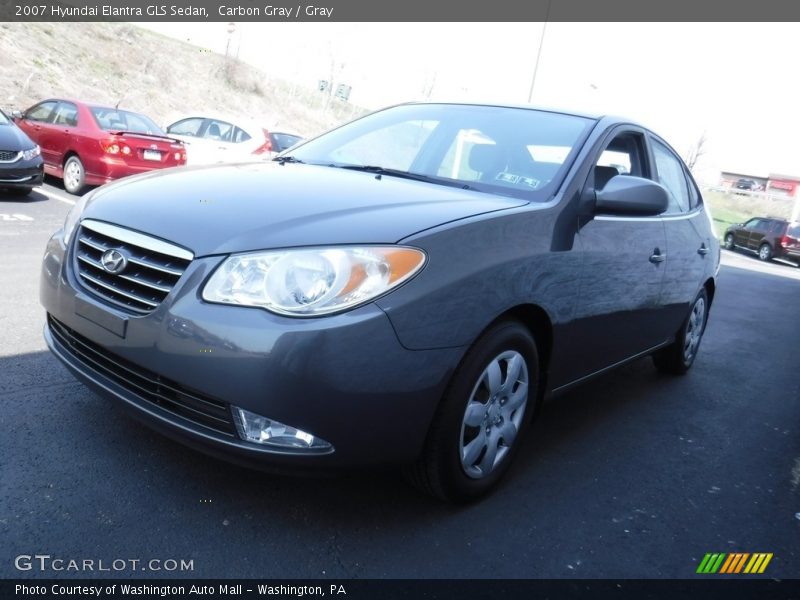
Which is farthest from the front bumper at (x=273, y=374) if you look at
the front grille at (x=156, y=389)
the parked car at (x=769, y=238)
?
the parked car at (x=769, y=238)

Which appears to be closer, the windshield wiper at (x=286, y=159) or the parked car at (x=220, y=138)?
the windshield wiper at (x=286, y=159)

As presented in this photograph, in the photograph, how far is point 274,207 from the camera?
2.42 meters

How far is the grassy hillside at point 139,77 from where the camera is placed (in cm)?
2498

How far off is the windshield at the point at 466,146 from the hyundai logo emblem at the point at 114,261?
1.37 meters

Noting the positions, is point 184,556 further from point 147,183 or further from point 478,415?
point 147,183

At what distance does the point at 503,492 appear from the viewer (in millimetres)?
2875

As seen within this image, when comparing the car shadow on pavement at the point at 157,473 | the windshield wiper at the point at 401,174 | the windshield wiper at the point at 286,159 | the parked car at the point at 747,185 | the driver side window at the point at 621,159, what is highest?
the parked car at the point at 747,185

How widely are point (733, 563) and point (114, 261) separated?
8.30 feet

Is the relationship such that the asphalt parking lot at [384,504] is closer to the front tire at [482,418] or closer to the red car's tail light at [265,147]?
the front tire at [482,418]

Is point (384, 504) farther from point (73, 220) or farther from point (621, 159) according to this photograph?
point (621, 159)

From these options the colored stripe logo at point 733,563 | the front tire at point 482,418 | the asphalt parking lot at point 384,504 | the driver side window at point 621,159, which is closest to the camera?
the asphalt parking lot at point 384,504

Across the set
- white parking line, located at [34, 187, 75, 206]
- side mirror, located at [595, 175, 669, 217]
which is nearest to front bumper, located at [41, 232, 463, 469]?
side mirror, located at [595, 175, 669, 217]

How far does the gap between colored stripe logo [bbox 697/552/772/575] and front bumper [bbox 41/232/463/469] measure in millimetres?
1213

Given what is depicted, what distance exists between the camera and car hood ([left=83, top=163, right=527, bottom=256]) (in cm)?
221
